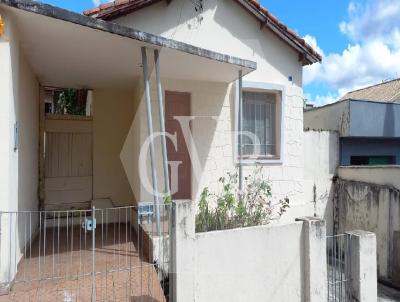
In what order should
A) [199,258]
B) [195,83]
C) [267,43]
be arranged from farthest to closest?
1. [267,43]
2. [195,83]
3. [199,258]

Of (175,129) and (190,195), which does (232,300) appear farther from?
(175,129)

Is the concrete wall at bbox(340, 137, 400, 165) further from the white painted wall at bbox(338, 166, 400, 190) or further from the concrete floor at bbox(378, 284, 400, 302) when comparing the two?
the concrete floor at bbox(378, 284, 400, 302)

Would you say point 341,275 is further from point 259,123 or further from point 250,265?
point 259,123

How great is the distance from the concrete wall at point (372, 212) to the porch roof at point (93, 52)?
497 cm

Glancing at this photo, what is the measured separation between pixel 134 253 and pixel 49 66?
386 cm

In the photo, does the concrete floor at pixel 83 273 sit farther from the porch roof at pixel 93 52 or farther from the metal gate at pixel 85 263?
the porch roof at pixel 93 52

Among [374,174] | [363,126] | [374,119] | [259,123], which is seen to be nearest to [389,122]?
[374,119]

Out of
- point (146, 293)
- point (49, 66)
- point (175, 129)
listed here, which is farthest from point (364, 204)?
point (49, 66)

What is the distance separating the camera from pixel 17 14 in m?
3.96

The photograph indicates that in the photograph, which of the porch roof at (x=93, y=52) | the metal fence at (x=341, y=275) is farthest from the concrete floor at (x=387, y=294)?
the porch roof at (x=93, y=52)

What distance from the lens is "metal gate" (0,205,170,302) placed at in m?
3.96

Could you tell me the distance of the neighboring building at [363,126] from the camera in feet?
32.9

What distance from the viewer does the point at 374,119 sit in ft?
34.4

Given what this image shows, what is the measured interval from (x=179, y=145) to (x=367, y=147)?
691cm
